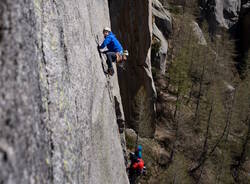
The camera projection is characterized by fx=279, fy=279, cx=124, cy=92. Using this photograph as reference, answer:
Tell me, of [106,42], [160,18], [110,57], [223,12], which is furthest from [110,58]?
[223,12]

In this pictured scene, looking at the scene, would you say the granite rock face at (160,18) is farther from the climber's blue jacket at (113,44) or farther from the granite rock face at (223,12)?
the climber's blue jacket at (113,44)

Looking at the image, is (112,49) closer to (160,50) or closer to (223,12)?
(160,50)

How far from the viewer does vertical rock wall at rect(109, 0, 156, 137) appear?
2125 cm

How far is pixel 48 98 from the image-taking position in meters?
Answer: 3.81

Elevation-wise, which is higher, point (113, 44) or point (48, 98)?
point (113, 44)

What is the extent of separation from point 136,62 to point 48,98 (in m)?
20.0

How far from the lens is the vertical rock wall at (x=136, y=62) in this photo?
21.2 m

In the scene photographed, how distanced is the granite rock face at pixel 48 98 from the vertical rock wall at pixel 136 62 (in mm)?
14742

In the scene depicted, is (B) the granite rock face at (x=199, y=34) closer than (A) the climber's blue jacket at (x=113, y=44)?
No

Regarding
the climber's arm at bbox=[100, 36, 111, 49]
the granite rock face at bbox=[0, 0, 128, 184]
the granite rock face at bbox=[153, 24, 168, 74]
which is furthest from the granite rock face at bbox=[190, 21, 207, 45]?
the granite rock face at bbox=[0, 0, 128, 184]

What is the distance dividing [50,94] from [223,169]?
2449 cm

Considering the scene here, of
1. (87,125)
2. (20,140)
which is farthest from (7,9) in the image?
(87,125)

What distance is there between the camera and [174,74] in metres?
33.9

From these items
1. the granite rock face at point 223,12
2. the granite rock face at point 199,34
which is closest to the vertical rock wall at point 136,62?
the granite rock face at point 199,34
